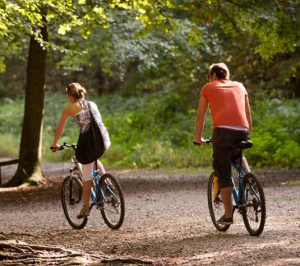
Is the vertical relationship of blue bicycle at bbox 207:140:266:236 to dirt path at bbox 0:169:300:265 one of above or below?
above

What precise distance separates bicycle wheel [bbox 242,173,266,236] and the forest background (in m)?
4.28

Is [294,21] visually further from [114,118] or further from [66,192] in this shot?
[114,118]

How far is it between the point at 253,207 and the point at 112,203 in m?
2.15

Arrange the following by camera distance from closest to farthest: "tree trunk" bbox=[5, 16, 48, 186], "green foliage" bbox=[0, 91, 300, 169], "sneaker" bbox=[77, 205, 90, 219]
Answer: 1. "sneaker" bbox=[77, 205, 90, 219]
2. "tree trunk" bbox=[5, 16, 48, 186]
3. "green foliage" bbox=[0, 91, 300, 169]

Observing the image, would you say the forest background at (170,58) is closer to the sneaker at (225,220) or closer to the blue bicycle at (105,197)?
the blue bicycle at (105,197)

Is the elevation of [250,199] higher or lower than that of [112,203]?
higher

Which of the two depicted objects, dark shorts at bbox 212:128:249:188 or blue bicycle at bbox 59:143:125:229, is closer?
dark shorts at bbox 212:128:249:188

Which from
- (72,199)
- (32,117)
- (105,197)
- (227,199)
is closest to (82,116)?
(105,197)

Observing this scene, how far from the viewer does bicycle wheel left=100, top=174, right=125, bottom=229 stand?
9.55 meters

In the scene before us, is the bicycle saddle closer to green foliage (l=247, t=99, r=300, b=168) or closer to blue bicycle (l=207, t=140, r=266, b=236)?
blue bicycle (l=207, t=140, r=266, b=236)

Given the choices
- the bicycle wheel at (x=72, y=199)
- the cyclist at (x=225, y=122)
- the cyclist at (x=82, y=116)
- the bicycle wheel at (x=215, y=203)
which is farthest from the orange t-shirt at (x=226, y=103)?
the bicycle wheel at (x=72, y=199)

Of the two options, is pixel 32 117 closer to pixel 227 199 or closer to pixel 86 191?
pixel 86 191

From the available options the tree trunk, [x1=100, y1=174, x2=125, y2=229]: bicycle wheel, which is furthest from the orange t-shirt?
the tree trunk

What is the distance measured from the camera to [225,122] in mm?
8352
